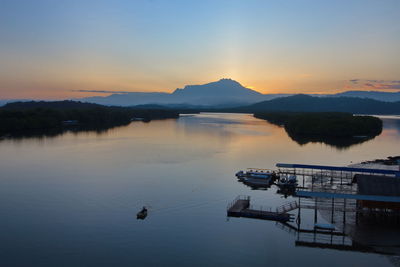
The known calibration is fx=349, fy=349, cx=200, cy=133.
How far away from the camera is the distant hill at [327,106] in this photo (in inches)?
6427

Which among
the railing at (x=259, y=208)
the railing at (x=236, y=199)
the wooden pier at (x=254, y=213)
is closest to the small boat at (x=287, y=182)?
the railing at (x=236, y=199)

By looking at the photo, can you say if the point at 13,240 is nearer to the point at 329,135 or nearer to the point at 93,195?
the point at 93,195

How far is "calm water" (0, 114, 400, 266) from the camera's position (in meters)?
10.4

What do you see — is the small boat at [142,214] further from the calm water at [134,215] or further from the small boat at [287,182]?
the small boat at [287,182]

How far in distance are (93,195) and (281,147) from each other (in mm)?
21682

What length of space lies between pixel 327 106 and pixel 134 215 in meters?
174

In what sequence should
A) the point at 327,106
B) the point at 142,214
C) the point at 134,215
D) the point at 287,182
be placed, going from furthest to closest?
the point at 327,106
the point at 287,182
the point at 134,215
the point at 142,214

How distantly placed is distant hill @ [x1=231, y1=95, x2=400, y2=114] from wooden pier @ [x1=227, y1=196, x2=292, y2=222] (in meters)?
145

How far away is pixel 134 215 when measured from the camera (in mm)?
13523

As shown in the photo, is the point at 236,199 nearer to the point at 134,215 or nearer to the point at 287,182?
the point at 287,182

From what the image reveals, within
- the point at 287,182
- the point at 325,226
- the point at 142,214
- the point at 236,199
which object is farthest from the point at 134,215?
the point at 287,182

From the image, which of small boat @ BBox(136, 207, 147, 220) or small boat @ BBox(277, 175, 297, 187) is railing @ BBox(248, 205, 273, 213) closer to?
small boat @ BBox(277, 175, 297, 187)

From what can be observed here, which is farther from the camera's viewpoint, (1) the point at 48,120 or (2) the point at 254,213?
(1) the point at 48,120

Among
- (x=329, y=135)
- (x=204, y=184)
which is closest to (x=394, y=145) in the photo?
(x=329, y=135)
